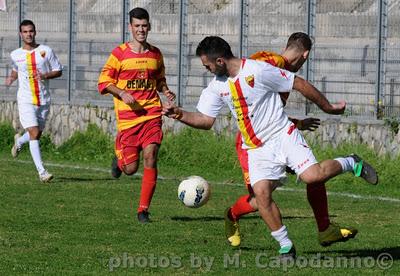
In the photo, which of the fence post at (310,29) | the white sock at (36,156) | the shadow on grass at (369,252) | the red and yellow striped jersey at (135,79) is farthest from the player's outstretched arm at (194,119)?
the fence post at (310,29)

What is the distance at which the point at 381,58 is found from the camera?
18281mm

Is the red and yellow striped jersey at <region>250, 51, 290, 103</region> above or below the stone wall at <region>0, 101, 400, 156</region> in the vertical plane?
above

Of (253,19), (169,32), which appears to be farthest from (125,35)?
(253,19)

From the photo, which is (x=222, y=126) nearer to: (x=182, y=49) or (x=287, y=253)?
(x=182, y=49)

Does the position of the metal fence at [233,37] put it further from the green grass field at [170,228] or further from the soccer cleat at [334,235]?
the soccer cleat at [334,235]

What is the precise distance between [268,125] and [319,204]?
95 centimetres

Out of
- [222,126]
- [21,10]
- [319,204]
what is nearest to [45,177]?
[222,126]

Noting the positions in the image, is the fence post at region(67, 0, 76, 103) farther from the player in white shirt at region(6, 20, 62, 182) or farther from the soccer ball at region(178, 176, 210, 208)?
the soccer ball at region(178, 176, 210, 208)

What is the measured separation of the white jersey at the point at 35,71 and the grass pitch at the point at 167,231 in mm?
1129

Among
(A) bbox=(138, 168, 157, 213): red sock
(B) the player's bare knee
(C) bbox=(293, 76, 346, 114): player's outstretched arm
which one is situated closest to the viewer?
(C) bbox=(293, 76, 346, 114): player's outstretched arm

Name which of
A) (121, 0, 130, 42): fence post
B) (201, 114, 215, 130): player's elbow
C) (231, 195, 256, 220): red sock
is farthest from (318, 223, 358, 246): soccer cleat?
(121, 0, 130, 42): fence post

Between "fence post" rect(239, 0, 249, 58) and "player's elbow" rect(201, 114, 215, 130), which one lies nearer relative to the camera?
"player's elbow" rect(201, 114, 215, 130)

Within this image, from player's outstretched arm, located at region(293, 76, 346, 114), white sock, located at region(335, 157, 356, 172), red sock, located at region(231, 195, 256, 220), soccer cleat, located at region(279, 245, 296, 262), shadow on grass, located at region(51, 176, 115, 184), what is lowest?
shadow on grass, located at region(51, 176, 115, 184)

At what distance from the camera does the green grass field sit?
10070mm
